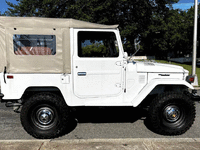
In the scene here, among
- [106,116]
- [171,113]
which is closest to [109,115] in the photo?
[106,116]

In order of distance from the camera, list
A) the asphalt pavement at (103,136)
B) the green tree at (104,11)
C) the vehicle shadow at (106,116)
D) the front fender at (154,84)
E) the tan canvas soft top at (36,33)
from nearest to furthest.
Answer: the asphalt pavement at (103,136), the tan canvas soft top at (36,33), the front fender at (154,84), the vehicle shadow at (106,116), the green tree at (104,11)

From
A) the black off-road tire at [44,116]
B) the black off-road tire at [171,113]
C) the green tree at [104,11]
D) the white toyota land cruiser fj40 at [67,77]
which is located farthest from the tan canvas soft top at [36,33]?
the green tree at [104,11]

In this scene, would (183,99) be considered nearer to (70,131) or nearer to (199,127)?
(199,127)

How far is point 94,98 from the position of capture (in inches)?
148

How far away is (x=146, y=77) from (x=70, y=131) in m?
2.10

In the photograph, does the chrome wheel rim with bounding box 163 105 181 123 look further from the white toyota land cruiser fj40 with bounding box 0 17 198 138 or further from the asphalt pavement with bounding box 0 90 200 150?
the asphalt pavement with bounding box 0 90 200 150

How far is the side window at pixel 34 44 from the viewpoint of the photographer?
3.60 metres

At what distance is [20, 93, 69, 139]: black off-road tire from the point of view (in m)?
3.57

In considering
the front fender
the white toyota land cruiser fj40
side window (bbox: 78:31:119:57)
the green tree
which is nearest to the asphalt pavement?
the white toyota land cruiser fj40

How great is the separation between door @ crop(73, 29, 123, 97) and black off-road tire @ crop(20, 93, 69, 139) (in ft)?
1.56

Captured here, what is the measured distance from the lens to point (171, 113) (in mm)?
3777

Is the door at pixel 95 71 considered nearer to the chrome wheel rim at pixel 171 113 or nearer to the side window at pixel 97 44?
the side window at pixel 97 44

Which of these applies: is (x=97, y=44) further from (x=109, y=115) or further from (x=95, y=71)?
(x=109, y=115)

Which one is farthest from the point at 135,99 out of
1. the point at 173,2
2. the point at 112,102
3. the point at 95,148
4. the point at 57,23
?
the point at 173,2
